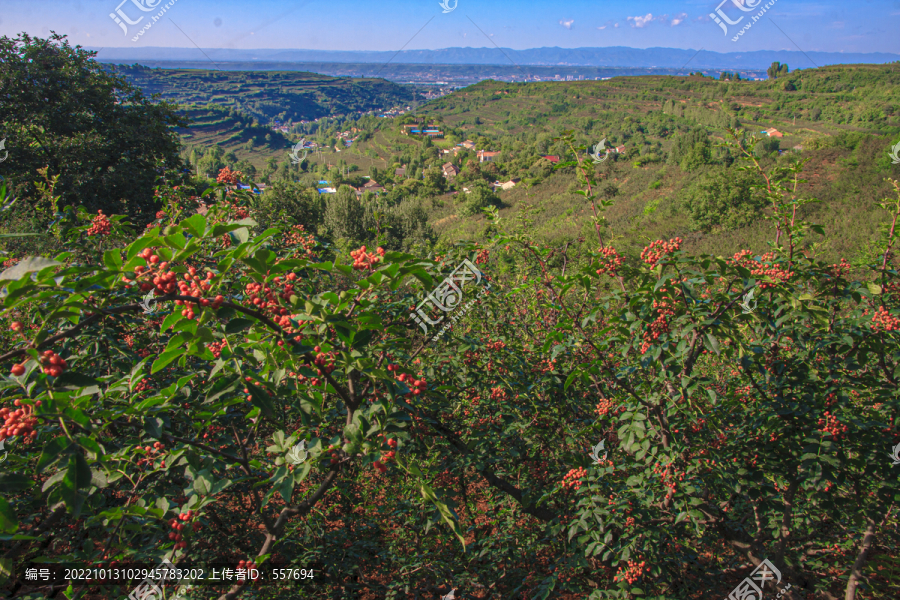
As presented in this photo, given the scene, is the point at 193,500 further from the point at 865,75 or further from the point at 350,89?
the point at 350,89

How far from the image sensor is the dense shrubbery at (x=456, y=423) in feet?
5.69

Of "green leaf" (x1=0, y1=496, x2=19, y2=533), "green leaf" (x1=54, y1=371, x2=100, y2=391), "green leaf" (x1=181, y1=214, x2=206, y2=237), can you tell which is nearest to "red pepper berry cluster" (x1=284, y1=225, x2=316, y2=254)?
"green leaf" (x1=181, y1=214, x2=206, y2=237)

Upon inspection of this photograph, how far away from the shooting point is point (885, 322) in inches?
118

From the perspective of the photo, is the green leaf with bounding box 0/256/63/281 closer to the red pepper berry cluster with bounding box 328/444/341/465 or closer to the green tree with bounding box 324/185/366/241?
the red pepper berry cluster with bounding box 328/444/341/465

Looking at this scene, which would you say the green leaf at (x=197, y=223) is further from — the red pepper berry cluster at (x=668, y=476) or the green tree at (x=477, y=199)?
the green tree at (x=477, y=199)

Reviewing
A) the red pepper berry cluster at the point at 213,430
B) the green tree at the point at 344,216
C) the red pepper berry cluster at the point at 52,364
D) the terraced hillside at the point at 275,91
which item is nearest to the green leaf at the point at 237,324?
the red pepper berry cluster at the point at 52,364

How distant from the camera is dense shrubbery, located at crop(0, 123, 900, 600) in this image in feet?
5.69

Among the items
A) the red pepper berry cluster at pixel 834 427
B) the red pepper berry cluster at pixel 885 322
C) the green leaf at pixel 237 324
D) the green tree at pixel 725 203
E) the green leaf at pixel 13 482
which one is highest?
the green leaf at pixel 237 324

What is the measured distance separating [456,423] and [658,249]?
213 centimetres

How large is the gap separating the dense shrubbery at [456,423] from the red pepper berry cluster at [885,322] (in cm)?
2

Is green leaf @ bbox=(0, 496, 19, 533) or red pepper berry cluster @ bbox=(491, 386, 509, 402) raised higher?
green leaf @ bbox=(0, 496, 19, 533)

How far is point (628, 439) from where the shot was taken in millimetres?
2678

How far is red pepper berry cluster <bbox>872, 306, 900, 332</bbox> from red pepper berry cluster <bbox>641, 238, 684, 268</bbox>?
1.38 meters

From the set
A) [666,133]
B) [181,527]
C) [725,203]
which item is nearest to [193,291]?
[181,527]
